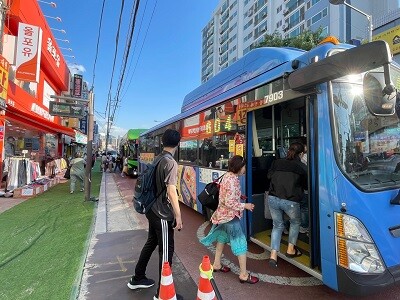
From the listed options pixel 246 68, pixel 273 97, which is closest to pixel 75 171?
pixel 246 68

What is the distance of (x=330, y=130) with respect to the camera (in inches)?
111

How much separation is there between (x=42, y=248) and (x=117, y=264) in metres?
1.64

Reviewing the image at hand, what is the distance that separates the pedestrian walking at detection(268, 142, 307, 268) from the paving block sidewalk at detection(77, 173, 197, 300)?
1298 millimetres

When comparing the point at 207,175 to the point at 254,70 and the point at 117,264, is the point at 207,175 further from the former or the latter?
the point at 117,264

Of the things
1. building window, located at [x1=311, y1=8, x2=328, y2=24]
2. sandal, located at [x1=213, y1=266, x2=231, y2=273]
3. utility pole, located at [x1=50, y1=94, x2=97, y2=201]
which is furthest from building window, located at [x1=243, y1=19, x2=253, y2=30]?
sandal, located at [x1=213, y1=266, x2=231, y2=273]

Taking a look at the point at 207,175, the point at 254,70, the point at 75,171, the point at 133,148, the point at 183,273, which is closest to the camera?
the point at 183,273

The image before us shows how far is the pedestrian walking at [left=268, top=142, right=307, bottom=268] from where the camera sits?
3592mm

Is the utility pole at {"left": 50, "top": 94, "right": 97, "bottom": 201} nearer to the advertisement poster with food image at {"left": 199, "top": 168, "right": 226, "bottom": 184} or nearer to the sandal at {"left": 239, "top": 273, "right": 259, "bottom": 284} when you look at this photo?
the advertisement poster with food image at {"left": 199, "top": 168, "right": 226, "bottom": 184}

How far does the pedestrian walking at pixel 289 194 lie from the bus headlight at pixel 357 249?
956 millimetres

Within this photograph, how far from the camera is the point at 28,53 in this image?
12.4 m

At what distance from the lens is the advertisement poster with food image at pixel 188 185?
668 cm

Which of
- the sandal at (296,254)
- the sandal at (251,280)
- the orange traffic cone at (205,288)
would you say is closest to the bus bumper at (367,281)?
the sandal at (296,254)

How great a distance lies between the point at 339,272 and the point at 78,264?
3442 millimetres

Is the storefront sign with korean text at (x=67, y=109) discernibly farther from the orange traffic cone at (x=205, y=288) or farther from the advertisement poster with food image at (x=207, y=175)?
the orange traffic cone at (x=205, y=288)
